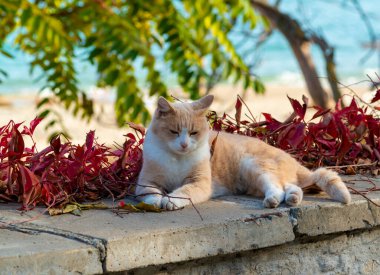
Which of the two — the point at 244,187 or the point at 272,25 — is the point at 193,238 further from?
the point at 272,25

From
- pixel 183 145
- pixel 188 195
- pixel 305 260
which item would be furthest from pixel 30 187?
pixel 305 260

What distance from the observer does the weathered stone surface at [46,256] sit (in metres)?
2.44

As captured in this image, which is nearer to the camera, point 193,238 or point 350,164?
point 193,238

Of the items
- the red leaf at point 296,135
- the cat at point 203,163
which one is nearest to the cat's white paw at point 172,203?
the cat at point 203,163

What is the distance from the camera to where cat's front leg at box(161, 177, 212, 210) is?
3.30 metres

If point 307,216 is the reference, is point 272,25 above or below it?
above

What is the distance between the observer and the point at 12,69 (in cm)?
3338

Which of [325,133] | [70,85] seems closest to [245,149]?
[325,133]

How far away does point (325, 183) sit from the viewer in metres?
3.53

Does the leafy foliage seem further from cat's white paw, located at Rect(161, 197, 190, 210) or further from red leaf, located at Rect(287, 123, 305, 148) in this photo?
cat's white paw, located at Rect(161, 197, 190, 210)

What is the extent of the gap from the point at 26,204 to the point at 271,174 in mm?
1239

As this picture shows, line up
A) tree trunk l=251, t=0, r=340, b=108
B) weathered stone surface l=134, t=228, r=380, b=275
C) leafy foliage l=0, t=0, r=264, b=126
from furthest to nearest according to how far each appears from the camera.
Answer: tree trunk l=251, t=0, r=340, b=108, leafy foliage l=0, t=0, r=264, b=126, weathered stone surface l=134, t=228, r=380, b=275

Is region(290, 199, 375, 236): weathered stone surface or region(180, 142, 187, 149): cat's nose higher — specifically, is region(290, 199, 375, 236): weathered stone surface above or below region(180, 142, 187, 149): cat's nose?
below

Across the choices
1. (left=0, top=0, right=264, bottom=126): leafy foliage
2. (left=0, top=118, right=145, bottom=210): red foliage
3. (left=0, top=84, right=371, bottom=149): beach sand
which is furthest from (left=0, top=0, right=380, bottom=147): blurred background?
(left=0, top=84, right=371, bottom=149): beach sand
